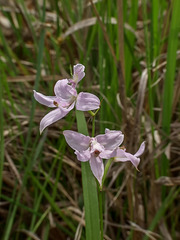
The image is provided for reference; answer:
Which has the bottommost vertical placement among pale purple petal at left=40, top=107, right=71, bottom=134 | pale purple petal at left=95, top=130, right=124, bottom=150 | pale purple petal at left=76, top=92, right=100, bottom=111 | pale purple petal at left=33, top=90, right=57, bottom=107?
pale purple petal at left=95, top=130, right=124, bottom=150

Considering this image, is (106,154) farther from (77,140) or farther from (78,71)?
(78,71)

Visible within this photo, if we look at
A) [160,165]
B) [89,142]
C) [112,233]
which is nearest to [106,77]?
[160,165]

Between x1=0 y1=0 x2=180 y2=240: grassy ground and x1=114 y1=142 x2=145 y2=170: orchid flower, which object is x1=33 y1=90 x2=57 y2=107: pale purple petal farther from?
x1=0 y1=0 x2=180 y2=240: grassy ground


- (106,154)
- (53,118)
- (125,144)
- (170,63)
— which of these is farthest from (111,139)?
(170,63)

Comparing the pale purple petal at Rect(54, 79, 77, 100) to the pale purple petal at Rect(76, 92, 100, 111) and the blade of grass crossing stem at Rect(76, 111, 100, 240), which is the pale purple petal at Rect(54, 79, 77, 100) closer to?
the pale purple petal at Rect(76, 92, 100, 111)

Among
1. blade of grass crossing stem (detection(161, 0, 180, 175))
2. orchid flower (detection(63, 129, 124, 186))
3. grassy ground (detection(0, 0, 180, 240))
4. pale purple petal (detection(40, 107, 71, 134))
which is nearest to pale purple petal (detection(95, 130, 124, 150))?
orchid flower (detection(63, 129, 124, 186))

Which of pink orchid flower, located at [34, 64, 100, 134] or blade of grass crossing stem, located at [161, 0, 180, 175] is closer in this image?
pink orchid flower, located at [34, 64, 100, 134]

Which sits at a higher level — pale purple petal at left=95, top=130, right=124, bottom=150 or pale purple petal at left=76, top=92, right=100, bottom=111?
pale purple petal at left=76, top=92, right=100, bottom=111

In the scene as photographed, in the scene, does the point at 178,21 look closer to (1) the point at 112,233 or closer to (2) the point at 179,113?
(2) the point at 179,113
